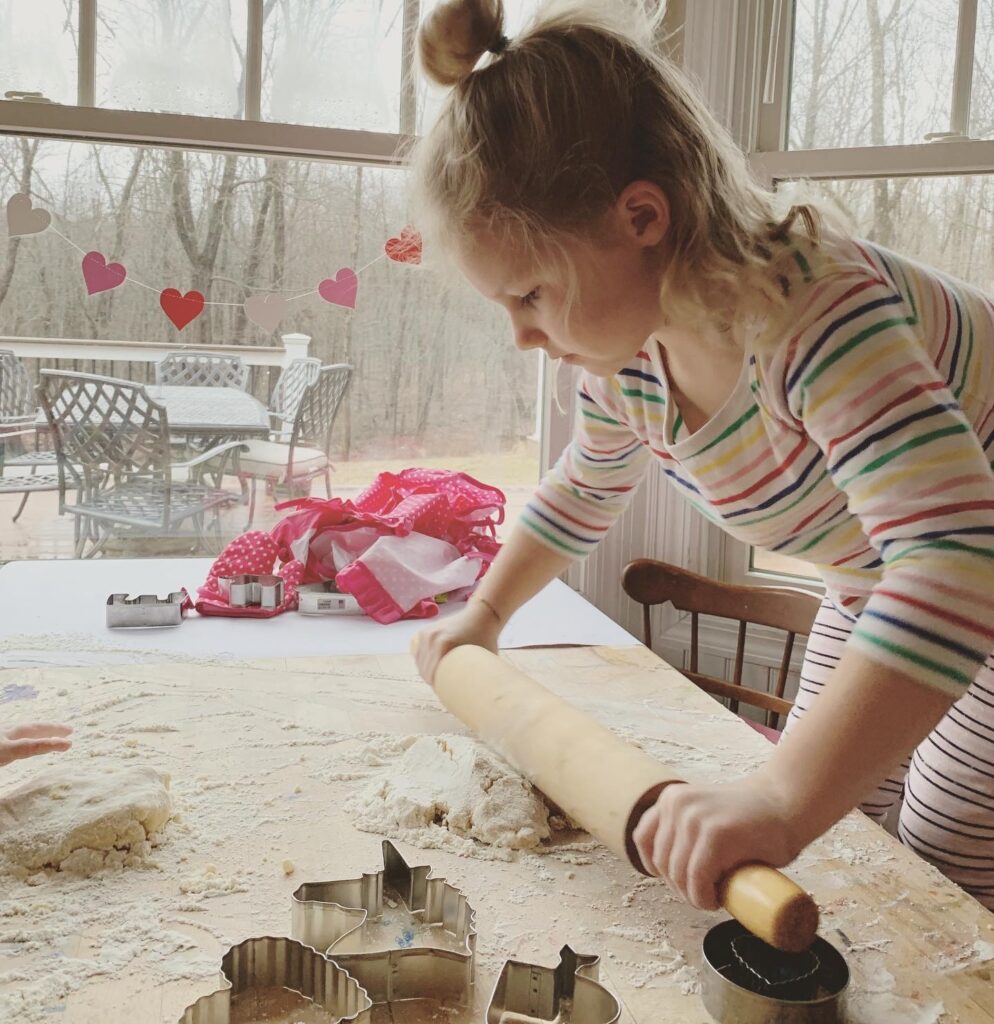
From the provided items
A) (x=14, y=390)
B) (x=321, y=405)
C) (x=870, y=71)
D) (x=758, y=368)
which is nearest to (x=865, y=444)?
(x=758, y=368)

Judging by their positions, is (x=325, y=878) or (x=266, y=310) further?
(x=266, y=310)

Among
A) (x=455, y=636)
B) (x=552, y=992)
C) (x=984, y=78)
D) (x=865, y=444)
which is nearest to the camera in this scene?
(x=552, y=992)

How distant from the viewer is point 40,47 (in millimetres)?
1830

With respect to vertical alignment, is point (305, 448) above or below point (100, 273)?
below

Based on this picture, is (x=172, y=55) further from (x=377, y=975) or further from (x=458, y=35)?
(x=377, y=975)

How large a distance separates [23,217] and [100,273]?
0.51 ft

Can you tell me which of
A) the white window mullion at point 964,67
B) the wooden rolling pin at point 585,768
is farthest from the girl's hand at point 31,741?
the white window mullion at point 964,67

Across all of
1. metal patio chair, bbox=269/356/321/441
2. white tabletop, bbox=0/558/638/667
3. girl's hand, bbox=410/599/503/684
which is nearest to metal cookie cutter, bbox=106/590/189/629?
white tabletop, bbox=0/558/638/667

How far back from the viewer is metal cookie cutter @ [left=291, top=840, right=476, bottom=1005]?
0.68m

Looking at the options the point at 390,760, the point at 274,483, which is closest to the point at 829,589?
the point at 390,760

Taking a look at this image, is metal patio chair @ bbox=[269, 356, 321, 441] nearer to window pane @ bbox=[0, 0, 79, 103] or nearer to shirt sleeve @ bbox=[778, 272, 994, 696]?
window pane @ bbox=[0, 0, 79, 103]

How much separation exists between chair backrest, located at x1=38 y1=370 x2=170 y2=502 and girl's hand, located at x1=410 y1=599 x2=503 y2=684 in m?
1.05

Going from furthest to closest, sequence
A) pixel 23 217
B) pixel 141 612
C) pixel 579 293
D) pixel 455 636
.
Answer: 1. pixel 23 217
2. pixel 141 612
3. pixel 455 636
4. pixel 579 293

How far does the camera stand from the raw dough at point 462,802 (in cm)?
89
